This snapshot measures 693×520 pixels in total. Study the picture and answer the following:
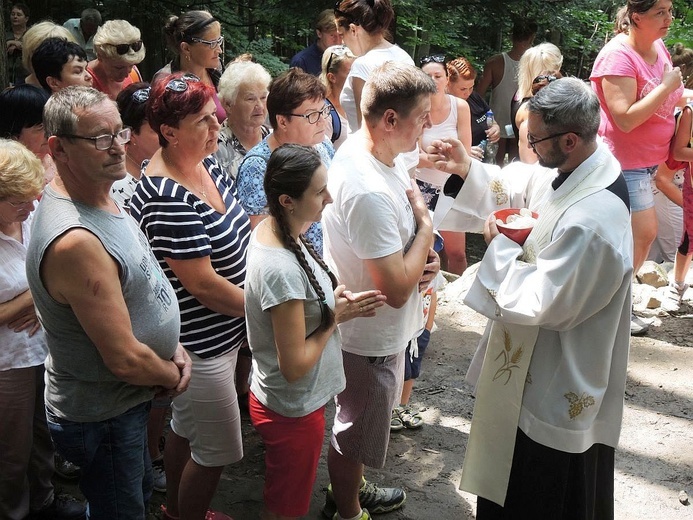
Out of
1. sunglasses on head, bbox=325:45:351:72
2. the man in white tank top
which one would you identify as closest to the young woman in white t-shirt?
sunglasses on head, bbox=325:45:351:72

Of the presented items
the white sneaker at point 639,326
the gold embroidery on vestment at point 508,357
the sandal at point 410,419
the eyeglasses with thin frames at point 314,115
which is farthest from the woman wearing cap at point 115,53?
the white sneaker at point 639,326

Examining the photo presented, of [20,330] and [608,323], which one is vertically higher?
[608,323]

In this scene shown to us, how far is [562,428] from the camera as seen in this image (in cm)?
274

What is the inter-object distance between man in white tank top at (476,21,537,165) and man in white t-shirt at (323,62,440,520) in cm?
484

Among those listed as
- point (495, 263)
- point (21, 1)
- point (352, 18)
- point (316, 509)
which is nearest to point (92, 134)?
point (495, 263)

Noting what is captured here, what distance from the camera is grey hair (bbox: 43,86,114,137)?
2.28 meters

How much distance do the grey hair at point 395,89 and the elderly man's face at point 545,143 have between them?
429 mm

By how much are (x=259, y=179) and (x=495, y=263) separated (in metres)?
1.20

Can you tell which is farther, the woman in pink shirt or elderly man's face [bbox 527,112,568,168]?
the woman in pink shirt

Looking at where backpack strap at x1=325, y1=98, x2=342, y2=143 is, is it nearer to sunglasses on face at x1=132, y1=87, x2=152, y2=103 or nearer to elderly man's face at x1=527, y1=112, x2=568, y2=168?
sunglasses on face at x1=132, y1=87, x2=152, y2=103

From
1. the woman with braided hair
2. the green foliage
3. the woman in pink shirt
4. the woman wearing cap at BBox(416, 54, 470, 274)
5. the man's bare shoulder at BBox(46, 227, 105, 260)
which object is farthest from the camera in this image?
the green foliage

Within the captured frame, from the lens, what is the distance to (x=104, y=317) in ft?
7.17

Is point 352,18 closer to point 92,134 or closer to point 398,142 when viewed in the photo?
point 398,142

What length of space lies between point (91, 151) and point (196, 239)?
58cm
